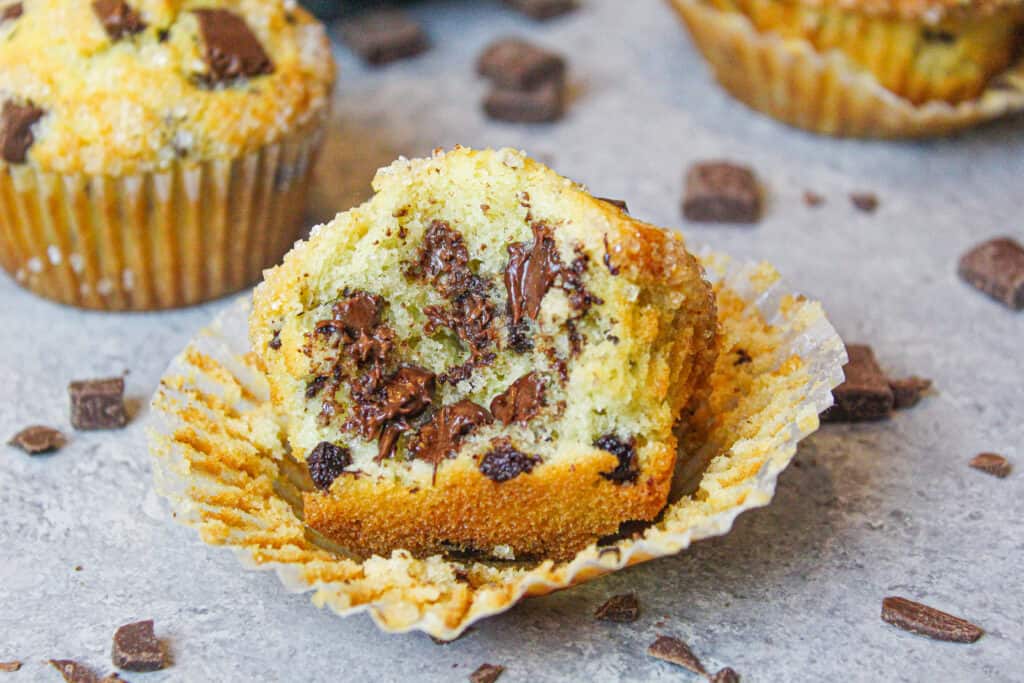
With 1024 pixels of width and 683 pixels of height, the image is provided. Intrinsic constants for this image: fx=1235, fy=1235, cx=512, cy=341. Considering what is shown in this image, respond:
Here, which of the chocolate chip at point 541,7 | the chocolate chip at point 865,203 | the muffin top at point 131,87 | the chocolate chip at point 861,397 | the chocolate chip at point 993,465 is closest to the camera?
the chocolate chip at point 993,465

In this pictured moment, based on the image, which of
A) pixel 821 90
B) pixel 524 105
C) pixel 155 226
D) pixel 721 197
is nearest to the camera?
pixel 155 226

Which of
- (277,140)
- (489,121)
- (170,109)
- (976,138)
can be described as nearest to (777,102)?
(976,138)

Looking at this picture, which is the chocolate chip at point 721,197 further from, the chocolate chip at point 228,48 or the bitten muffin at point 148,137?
the chocolate chip at point 228,48

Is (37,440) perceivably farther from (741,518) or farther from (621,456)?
(741,518)

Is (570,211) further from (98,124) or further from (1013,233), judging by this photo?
(1013,233)

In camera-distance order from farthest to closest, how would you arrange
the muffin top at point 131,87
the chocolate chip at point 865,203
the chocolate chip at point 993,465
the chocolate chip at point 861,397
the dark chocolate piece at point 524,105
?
1. the dark chocolate piece at point 524,105
2. the chocolate chip at point 865,203
3. the muffin top at point 131,87
4. the chocolate chip at point 861,397
5. the chocolate chip at point 993,465


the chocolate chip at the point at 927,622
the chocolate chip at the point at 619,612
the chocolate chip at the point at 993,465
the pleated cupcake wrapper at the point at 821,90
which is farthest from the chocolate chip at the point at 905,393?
the pleated cupcake wrapper at the point at 821,90

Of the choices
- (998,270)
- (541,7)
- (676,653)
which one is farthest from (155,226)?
(998,270)

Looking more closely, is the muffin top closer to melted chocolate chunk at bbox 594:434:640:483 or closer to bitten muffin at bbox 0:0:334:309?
bitten muffin at bbox 0:0:334:309
